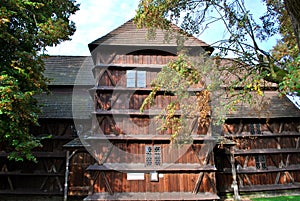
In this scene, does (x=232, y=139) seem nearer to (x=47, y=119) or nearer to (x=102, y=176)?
(x=102, y=176)

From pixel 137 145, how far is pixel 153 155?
2.82ft

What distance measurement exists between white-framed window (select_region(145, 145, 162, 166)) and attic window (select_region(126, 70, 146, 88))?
3018mm

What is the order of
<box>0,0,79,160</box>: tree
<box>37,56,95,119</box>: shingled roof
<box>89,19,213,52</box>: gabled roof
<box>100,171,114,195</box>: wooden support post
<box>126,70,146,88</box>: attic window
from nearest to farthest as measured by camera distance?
1. <box>0,0,79,160</box>: tree
2. <box>100,171,114,195</box>: wooden support post
3. <box>126,70,146,88</box>: attic window
4. <box>89,19,213,52</box>: gabled roof
5. <box>37,56,95,119</box>: shingled roof

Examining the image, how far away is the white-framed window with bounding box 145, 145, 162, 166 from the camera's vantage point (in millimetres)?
11172

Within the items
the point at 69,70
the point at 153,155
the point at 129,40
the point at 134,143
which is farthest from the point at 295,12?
the point at 69,70

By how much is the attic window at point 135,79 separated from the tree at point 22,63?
137 inches

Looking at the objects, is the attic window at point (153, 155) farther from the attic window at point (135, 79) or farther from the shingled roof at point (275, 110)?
the shingled roof at point (275, 110)

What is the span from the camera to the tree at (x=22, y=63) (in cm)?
870

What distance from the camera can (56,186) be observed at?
44.3 feet

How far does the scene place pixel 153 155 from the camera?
1127 cm

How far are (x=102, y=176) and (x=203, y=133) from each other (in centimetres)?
504

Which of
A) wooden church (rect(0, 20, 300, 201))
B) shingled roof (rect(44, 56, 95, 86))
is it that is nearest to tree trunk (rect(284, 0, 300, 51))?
wooden church (rect(0, 20, 300, 201))

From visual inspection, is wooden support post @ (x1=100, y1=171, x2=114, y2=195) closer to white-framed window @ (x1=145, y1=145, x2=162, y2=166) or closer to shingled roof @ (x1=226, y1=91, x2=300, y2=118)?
white-framed window @ (x1=145, y1=145, x2=162, y2=166)

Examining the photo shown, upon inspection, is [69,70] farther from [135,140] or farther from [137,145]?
[137,145]
